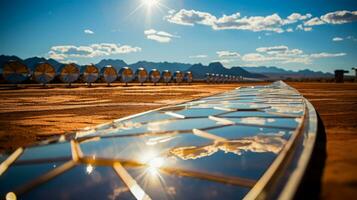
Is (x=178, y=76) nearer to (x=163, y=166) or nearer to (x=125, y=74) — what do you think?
(x=125, y=74)

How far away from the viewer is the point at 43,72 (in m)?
29.7

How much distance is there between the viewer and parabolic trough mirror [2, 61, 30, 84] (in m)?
27.0

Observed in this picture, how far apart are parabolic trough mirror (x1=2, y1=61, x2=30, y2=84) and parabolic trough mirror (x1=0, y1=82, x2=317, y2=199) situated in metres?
29.4

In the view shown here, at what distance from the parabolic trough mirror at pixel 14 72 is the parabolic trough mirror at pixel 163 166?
29.4 m

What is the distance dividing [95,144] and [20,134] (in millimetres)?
2542

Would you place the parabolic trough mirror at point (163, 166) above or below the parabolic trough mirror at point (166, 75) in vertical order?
below

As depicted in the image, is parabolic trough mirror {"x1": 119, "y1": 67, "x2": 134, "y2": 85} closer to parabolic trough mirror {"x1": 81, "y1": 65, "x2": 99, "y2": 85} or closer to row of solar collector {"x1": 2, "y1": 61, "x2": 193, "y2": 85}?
row of solar collector {"x1": 2, "y1": 61, "x2": 193, "y2": 85}

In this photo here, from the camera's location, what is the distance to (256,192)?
42.4 inches

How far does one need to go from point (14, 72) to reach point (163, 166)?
30.9m

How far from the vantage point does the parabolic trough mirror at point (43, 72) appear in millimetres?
29141

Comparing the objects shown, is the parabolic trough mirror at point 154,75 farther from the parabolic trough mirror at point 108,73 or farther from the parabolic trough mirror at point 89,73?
the parabolic trough mirror at point 89,73

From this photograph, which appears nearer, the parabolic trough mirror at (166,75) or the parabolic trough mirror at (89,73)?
the parabolic trough mirror at (89,73)

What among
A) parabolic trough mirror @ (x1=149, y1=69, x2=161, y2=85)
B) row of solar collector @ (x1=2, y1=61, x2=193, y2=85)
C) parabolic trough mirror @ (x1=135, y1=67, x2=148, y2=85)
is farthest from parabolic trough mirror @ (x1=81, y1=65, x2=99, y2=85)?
parabolic trough mirror @ (x1=149, y1=69, x2=161, y2=85)

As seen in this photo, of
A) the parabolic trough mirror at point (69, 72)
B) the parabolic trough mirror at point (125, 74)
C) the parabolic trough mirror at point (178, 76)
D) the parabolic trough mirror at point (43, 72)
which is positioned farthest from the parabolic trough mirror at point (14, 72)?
the parabolic trough mirror at point (178, 76)
